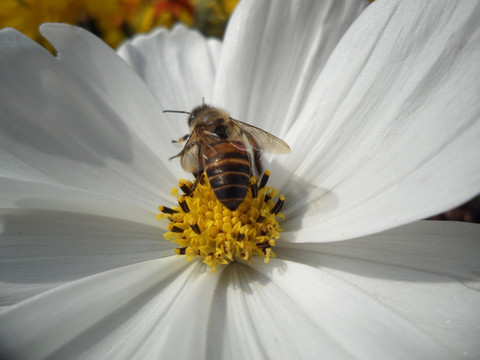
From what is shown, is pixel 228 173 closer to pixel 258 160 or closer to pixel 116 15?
pixel 258 160

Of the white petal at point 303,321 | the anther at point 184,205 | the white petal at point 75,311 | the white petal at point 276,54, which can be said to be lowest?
the white petal at point 303,321

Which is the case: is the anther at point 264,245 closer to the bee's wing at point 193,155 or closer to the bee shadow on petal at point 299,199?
the bee shadow on petal at point 299,199

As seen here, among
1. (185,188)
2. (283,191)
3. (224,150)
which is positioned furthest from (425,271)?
(185,188)

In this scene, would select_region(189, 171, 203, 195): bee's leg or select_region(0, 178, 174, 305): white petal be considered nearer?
select_region(0, 178, 174, 305): white petal

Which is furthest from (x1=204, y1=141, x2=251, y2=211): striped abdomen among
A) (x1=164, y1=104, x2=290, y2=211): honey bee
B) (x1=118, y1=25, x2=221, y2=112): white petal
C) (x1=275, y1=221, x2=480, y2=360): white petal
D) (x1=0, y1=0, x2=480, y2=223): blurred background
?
(x1=0, y1=0, x2=480, y2=223): blurred background

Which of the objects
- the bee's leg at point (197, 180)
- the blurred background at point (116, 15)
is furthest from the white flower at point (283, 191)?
the blurred background at point (116, 15)

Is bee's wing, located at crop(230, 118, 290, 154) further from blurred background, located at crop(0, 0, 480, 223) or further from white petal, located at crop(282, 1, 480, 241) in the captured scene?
blurred background, located at crop(0, 0, 480, 223)
